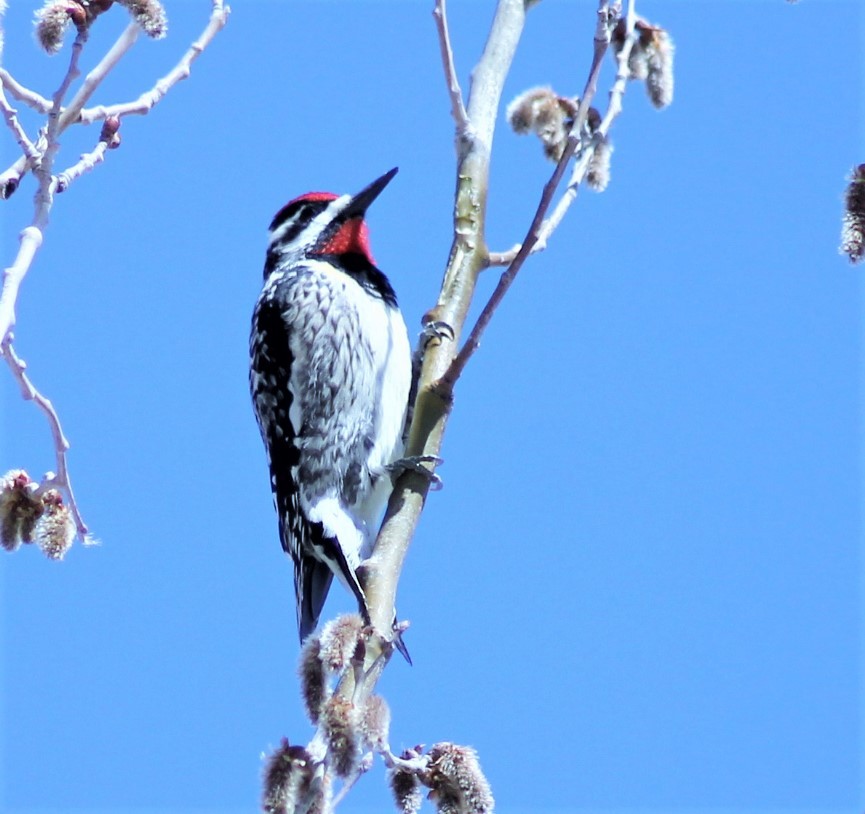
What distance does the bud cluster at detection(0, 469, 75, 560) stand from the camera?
2.86 metres

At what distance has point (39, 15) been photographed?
9.04 ft

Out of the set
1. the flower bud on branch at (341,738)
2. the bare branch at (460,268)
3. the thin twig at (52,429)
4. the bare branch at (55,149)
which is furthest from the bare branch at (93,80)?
the flower bud on branch at (341,738)

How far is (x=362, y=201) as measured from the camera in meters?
4.72

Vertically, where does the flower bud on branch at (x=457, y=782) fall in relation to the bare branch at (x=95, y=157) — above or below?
below

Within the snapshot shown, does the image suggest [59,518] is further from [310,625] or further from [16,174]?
[310,625]

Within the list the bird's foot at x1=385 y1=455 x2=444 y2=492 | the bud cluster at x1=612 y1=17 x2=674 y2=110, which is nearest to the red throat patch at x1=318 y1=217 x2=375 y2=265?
the bud cluster at x1=612 y1=17 x2=674 y2=110

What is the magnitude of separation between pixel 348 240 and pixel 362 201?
0.52ft

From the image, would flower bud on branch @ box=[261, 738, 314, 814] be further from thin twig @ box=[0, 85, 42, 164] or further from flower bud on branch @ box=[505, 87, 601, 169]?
flower bud on branch @ box=[505, 87, 601, 169]

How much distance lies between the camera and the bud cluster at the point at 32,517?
2.86m

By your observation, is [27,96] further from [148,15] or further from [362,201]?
[362,201]

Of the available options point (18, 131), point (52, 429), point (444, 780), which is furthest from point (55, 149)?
point (444, 780)

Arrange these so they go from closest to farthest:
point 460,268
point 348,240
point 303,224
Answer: point 460,268 < point 348,240 < point 303,224

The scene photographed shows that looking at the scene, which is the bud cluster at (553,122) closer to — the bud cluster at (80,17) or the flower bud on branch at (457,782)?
the bud cluster at (80,17)

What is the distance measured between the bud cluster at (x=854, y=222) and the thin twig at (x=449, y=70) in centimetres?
115
